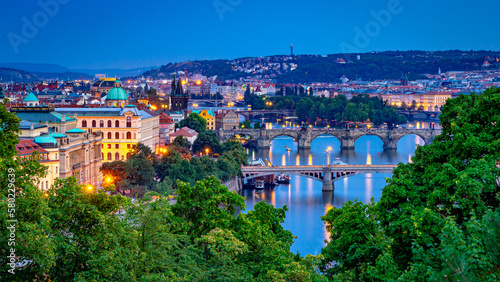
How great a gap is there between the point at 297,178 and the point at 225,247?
95.1 ft

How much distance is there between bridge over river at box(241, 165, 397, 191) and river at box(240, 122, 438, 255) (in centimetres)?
60

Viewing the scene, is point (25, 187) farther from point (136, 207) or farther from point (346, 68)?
point (346, 68)

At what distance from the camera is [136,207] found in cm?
1055

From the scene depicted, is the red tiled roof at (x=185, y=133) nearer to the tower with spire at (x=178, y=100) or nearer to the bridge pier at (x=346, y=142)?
→ the tower with spire at (x=178, y=100)

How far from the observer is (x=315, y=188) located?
35125mm

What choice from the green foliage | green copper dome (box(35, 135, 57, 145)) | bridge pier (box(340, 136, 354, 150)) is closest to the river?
bridge pier (box(340, 136, 354, 150))

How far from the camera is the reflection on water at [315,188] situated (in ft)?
82.0

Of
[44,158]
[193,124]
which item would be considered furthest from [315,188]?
[193,124]

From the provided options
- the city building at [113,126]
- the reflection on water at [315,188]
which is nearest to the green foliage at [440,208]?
the reflection on water at [315,188]

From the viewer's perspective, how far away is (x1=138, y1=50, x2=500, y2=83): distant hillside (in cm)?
16700

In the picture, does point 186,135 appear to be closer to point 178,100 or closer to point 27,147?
point 178,100

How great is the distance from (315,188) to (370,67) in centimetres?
14092

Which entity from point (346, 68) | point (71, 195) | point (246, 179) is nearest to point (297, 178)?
point (246, 179)

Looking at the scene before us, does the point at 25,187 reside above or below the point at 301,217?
above
